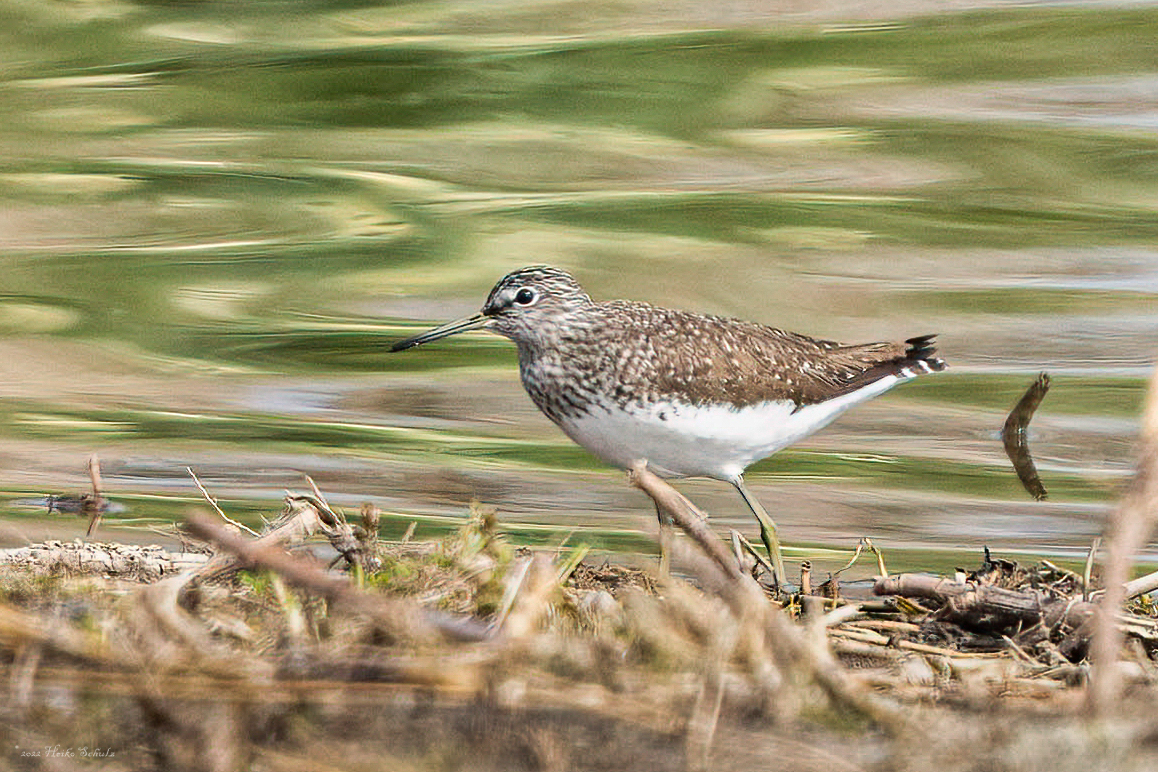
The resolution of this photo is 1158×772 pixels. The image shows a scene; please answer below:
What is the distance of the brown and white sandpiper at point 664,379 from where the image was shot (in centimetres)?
459

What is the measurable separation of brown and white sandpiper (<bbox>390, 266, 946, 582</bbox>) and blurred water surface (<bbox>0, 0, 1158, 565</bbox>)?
5.29 ft

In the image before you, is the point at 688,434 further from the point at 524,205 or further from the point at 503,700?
the point at 524,205

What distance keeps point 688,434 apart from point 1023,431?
2.88 metres

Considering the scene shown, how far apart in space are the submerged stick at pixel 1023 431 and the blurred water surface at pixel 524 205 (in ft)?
0.38

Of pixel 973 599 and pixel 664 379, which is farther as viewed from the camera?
pixel 664 379

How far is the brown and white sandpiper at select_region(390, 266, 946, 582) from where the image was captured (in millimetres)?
4586

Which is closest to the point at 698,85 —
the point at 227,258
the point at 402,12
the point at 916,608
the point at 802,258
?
the point at 802,258

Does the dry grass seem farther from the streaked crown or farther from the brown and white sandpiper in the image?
the streaked crown

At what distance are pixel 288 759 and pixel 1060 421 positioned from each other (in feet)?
18.3

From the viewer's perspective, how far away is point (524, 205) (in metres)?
8.05

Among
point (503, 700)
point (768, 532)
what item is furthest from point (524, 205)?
point (503, 700)

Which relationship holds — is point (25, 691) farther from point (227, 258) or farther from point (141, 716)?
point (227, 258)

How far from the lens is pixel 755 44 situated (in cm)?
786

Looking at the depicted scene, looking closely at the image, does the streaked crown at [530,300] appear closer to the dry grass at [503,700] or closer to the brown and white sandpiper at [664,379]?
the brown and white sandpiper at [664,379]
